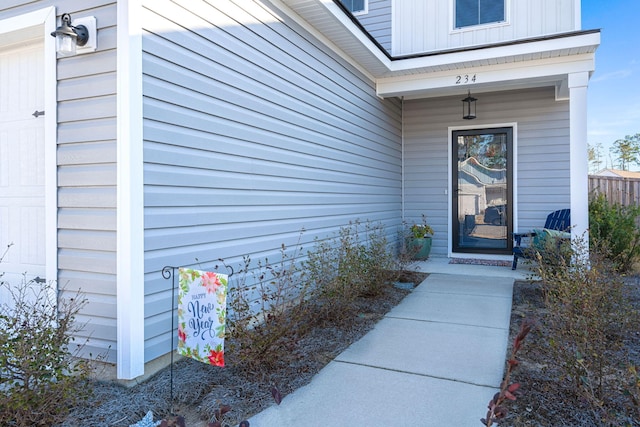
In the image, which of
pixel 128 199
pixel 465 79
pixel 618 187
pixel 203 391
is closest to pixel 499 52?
pixel 465 79

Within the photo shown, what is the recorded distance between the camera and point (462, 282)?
19.1ft

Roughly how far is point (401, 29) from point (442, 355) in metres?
5.45

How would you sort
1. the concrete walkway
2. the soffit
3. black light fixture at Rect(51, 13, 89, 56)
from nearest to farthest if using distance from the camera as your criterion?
the concrete walkway → black light fixture at Rect(51, 13, 89, 56) → the soffit

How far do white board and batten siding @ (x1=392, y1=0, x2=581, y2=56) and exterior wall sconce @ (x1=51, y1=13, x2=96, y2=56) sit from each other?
17.0 ft

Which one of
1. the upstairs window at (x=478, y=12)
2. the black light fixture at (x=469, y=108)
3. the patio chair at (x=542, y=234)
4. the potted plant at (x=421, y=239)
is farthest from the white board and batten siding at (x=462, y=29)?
the potted plant at (x=421, y=239)

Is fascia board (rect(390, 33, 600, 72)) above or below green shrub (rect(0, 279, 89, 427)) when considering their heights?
above

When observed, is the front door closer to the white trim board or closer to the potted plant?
the potted plant

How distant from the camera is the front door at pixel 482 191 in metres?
7.41

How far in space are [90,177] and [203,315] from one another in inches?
45.4

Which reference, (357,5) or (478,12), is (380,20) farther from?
(478,12)

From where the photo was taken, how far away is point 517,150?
7.30 m

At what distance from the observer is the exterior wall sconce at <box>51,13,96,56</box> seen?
2.66 metres

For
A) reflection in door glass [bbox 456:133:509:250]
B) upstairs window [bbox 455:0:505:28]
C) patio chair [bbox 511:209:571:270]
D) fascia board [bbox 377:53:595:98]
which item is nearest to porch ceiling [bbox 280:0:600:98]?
fascia board [bbox 377:53:595:98]

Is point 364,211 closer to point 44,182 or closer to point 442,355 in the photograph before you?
point 442,355
